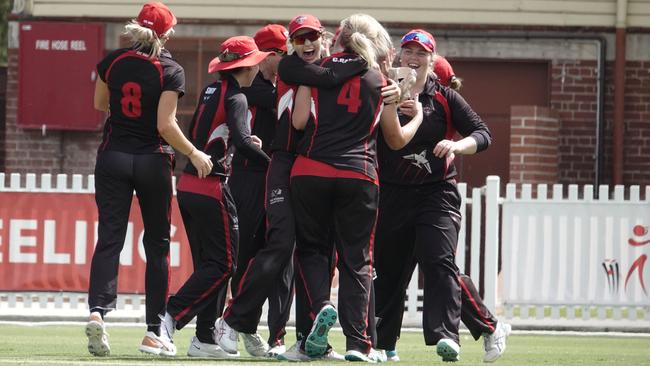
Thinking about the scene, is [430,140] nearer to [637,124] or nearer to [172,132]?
[172,132]

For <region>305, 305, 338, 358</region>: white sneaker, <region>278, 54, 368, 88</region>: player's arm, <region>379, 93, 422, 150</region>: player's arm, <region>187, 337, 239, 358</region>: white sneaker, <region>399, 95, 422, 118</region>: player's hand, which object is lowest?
<region>187, 337, 239, 358</region>: white sneaker

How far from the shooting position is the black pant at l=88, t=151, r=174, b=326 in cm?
868

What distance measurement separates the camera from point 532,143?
17.4 metres

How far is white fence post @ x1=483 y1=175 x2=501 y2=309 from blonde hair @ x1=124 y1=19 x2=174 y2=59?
19.7 ft

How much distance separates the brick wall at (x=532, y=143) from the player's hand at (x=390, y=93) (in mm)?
9340

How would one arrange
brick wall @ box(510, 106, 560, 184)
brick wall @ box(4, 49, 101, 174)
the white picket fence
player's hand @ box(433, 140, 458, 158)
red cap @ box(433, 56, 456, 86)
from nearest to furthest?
player's hand @ box(433, 140, 458, 158), red cap @ box(433, 56, 456, 86), the white picket fence, brick wall @ box(510, 106, 560, 184), brick wall @ box(4, 49, 101, 174)

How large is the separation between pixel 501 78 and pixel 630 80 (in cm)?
149

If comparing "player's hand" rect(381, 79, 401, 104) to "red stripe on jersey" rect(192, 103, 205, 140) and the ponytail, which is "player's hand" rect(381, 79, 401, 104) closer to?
the ponytail

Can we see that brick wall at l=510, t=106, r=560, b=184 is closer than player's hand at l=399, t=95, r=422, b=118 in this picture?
No

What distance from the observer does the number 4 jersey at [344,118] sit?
26.1 ft

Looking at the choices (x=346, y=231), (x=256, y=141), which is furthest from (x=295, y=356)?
(x=256, y=141)

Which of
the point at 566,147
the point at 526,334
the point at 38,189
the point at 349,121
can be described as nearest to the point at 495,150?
the point at 566,147

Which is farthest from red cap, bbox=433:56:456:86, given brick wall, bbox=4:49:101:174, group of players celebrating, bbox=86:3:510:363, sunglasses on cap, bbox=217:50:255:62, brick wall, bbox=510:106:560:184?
brick wall, bbox=4:49:101:174

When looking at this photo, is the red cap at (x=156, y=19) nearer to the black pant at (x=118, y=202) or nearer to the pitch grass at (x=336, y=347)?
the black pant at (x=118, y=202)
